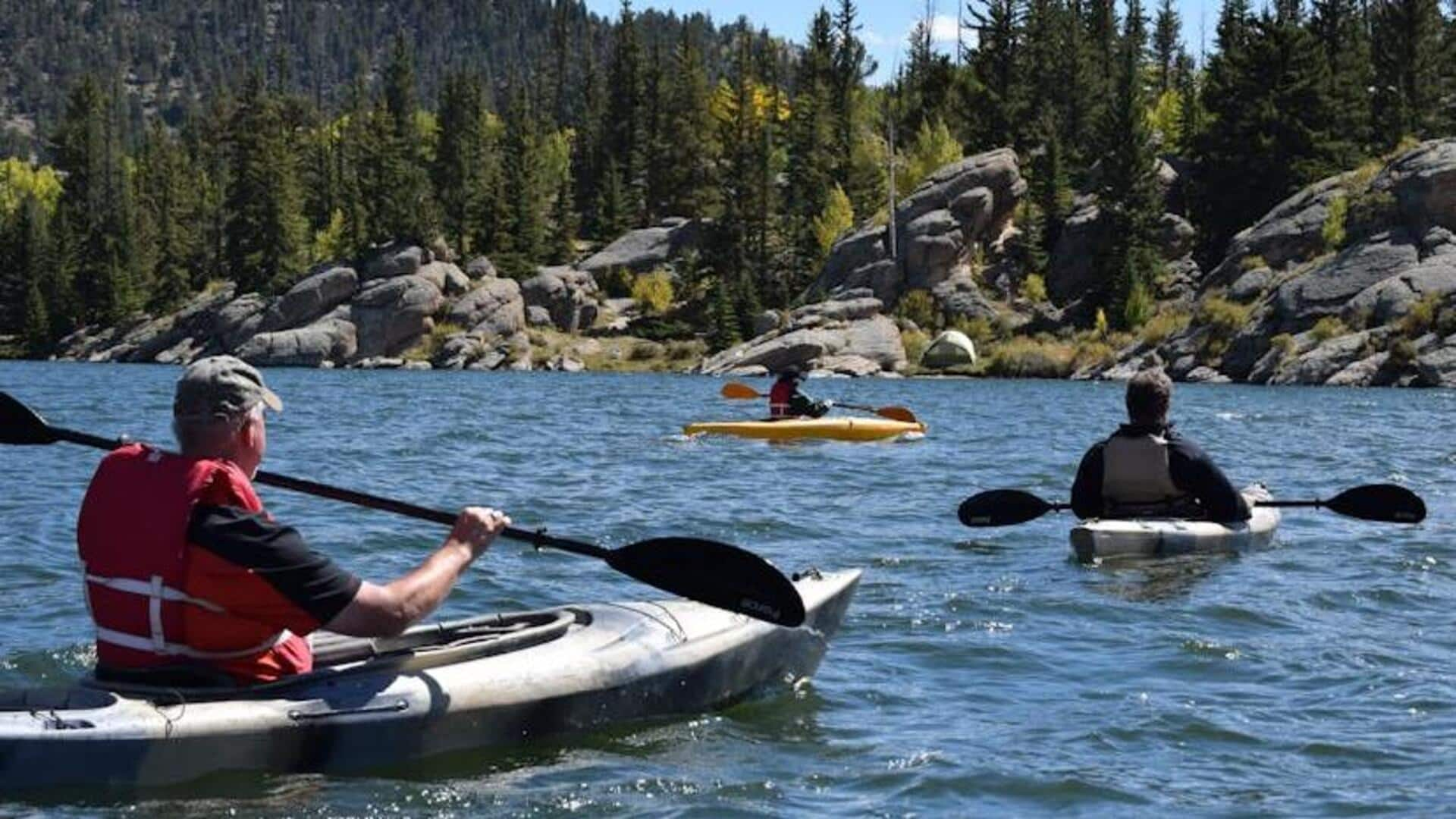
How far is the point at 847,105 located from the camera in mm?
81312

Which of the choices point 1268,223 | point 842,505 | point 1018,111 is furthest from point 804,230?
point 842,505

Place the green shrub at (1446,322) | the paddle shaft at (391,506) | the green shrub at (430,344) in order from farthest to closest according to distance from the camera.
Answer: the green shrub at (430,344), the green shrub at (1446,322), the paddle shaft at (391,506)

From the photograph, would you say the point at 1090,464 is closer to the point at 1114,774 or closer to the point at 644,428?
the point at 1114,774

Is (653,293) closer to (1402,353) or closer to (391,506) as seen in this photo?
(1402,353)

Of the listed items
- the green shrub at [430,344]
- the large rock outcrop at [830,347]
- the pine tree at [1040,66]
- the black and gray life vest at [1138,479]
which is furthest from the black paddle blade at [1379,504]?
the pine tree at [1040,66]

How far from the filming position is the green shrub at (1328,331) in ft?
155

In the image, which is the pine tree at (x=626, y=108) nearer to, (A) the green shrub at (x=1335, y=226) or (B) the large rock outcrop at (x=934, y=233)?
(B) the large rock outcrop at (x=934, y=233)

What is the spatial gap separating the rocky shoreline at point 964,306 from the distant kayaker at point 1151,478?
32991 millimetres

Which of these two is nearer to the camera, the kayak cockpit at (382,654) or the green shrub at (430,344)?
the kayak cockpit at (382,654)

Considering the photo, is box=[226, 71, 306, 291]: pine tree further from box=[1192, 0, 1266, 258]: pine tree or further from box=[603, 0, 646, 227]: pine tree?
box=[1192, 0, 1266, 258]: pine tree

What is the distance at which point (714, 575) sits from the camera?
734cm

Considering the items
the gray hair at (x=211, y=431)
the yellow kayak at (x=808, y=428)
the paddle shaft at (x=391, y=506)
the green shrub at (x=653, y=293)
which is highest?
the green shrub at (x=653, y=293)

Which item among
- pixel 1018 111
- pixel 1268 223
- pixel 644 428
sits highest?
pixel 1018 111

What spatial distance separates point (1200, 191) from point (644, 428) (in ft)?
141
